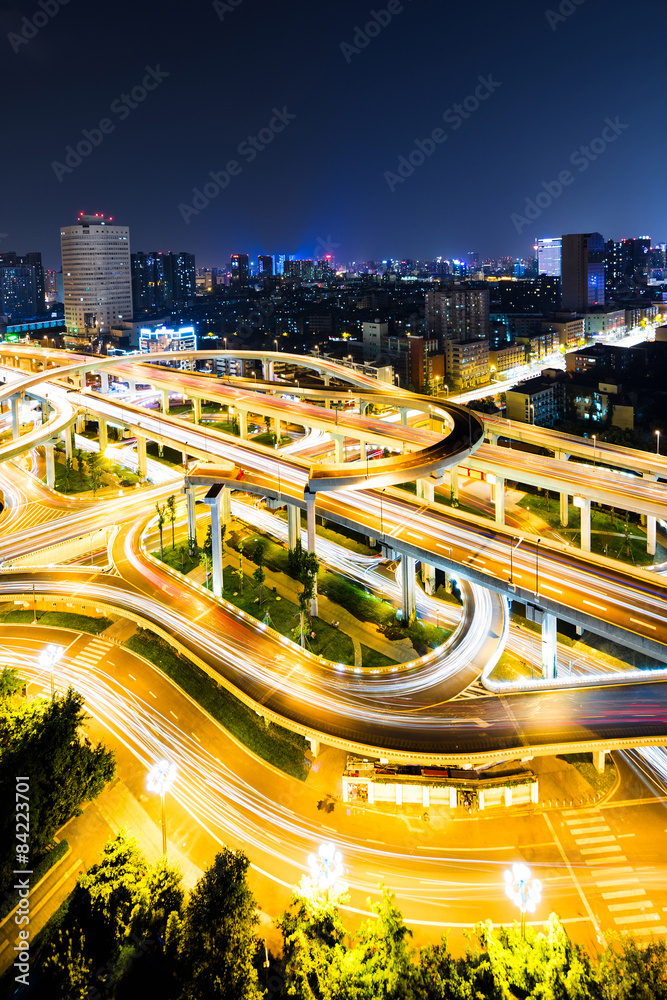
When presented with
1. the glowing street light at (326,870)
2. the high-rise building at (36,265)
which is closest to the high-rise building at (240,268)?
the high-rise building at (36,265)

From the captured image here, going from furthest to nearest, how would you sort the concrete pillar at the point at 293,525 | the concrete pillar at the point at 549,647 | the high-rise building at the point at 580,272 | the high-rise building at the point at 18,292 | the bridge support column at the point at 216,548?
1. the high-rise building at the point at 18,292
2. the high-rise building at the point at 580,272
3. the concrete pillar at the point at 293,525
4. the bridge support column at the point at 216,548
5. the concrete pillar at the point at 549,647

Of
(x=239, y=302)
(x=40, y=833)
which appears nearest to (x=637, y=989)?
(x=40, y=833)

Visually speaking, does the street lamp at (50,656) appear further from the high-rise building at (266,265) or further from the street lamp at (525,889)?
the high-rise building at (266,265)

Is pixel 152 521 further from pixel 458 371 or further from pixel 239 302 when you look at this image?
pixel 239 302

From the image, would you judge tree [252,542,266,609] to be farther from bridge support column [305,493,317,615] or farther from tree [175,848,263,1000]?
tree [175,848,263,1000]

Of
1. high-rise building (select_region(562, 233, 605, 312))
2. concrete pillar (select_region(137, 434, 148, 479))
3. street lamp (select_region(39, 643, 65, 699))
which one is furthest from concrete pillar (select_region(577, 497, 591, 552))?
high-rise building (select_region(562, 233, 605, 312))

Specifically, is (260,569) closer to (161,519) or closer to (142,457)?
(161,519)
